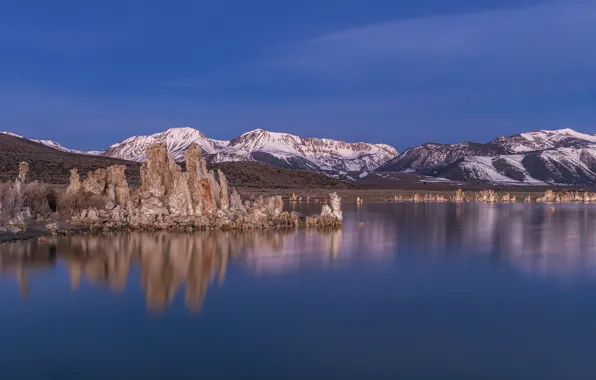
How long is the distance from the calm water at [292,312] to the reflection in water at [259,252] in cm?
10

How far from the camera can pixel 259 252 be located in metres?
24.2

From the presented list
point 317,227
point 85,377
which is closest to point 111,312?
point 85,377

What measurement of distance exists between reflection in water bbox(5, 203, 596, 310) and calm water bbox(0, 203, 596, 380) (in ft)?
0.33

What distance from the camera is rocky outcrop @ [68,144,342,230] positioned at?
1248 inches

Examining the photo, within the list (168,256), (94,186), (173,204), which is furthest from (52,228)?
(168,256)

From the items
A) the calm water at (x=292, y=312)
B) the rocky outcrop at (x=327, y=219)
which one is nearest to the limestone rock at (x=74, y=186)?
the calm water at (x=292, y=312)

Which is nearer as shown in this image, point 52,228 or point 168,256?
point 168,256

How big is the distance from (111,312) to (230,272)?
Answer: 19.2ft

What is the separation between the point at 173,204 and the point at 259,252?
33.4ft

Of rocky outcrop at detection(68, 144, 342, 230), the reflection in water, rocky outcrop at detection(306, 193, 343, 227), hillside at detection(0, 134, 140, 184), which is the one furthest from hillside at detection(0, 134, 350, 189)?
the reflection in water

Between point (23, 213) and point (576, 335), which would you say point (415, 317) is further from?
point (23, 213)

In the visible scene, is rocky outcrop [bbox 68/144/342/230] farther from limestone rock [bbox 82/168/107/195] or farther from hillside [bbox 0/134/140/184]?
hillside [bbox 0/134/140/184]

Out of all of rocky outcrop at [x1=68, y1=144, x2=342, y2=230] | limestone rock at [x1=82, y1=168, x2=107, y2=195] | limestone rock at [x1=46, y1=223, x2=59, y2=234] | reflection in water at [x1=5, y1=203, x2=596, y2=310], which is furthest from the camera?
limestone rock at [x1=82, y1=168, x2=107, y2=195]

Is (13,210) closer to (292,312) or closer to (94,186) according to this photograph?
(94,186)
